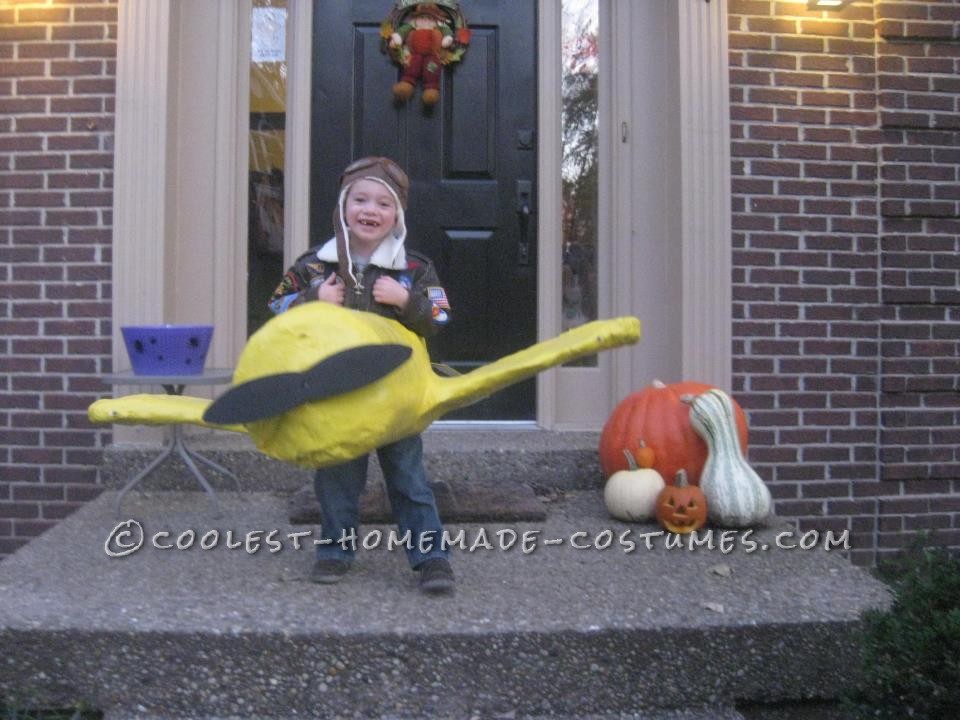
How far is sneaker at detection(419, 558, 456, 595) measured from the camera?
283 cm

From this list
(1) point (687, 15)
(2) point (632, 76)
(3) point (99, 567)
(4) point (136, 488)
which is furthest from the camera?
(2) point (632, 76)

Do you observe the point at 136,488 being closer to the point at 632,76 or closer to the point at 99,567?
the point at 99,567

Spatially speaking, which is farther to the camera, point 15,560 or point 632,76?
point 632,76

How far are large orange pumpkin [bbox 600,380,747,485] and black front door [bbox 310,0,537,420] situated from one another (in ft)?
2.89

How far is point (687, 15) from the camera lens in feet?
14.3

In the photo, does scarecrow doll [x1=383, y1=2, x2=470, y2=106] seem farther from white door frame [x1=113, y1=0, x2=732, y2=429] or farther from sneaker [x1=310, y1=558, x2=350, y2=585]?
sneaker [x1=310, y1=558, x2=350, y2=585]

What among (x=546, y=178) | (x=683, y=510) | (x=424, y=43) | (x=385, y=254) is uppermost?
(x=424, y=43)

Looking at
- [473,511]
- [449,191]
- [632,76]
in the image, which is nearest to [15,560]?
[473,511]

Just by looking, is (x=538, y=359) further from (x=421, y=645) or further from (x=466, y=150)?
(x=466, y=150)

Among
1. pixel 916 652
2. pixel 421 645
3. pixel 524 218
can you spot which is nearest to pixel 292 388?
pixel 421 645

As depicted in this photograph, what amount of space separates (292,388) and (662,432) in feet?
6.16

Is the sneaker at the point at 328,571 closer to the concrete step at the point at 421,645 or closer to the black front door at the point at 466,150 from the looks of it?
the concrete step at the point at 421,645

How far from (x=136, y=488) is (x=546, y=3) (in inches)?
118

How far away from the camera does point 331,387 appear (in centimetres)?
237
